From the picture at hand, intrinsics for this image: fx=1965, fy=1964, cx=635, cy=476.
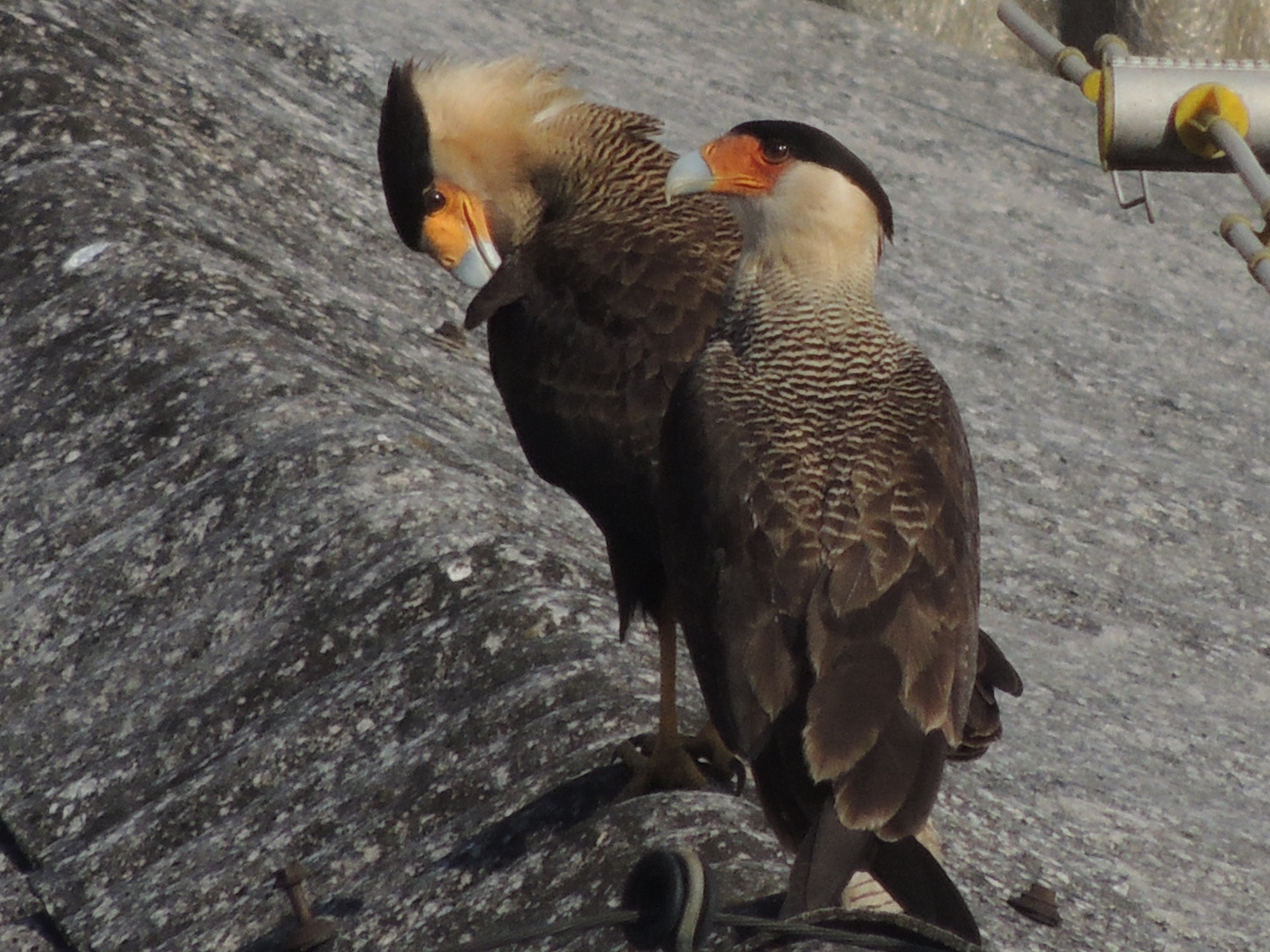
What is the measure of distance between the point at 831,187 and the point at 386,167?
1422 millimetres

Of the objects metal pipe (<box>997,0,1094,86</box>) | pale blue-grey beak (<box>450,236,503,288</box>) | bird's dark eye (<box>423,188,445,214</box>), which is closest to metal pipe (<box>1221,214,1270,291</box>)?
metal pipe (<box>997,0,1094,86</box>)

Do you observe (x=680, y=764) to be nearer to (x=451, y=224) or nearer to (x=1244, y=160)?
(x=1244, y=160)

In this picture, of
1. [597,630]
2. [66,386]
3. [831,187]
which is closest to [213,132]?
[66,386]

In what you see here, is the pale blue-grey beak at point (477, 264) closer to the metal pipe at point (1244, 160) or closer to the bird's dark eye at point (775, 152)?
the bird's dark eye at point (775, 152)

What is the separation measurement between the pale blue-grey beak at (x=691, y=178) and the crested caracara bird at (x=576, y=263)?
146mm

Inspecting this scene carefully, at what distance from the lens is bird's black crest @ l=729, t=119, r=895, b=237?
3473 millimetres

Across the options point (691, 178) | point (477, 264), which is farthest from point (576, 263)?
point (477, 264)

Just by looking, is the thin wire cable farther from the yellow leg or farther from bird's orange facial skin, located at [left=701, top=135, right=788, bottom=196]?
bird's orange facial skin, located at [left=701, top=135, right=788, bottom=196]

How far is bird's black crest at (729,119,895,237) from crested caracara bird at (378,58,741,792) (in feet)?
0.94

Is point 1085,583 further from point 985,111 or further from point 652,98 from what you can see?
point 985,111

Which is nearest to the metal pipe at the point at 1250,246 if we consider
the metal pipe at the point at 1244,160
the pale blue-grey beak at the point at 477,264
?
the metal pipe at the point at 1244,160

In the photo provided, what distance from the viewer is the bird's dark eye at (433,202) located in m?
4.38

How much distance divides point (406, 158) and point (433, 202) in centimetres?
15

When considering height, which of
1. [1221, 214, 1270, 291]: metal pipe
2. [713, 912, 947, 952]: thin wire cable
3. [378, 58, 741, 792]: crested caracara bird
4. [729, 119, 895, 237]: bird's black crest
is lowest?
[378, 58, 741, 792]: crested caracara bird
